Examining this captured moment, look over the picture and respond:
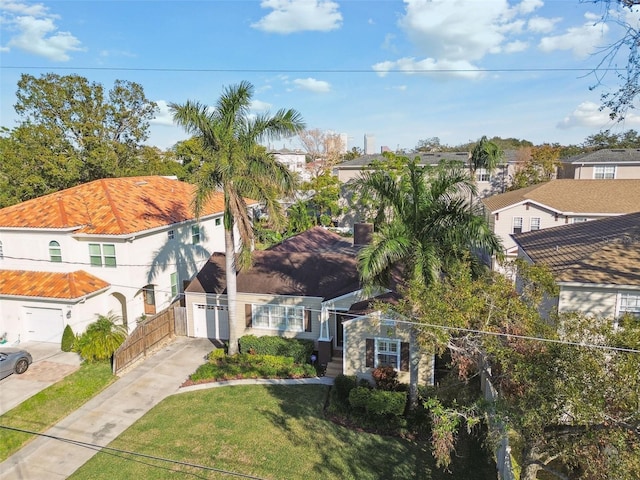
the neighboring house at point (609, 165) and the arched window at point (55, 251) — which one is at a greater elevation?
the neighboring house at point (609, 165)

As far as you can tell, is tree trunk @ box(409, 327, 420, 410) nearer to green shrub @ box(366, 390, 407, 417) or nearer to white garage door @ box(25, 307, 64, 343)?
green shrub @ box(366, 390, 407, 417)

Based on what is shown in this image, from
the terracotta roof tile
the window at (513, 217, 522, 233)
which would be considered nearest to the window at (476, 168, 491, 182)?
the window at (513, 217, 522, 233)

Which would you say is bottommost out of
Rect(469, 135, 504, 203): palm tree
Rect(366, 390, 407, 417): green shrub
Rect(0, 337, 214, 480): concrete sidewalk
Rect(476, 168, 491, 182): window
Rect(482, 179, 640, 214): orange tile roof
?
Rect(0, 337, 214, 480): concrete sidewalk

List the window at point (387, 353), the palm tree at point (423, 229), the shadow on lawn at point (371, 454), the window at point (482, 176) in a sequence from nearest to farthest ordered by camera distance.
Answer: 1. the shadow on lawn at point (371, 454)
2. the palm tree at point (423, 229)
3. the window at point (387, 353)
4. the window at point (482, 176)

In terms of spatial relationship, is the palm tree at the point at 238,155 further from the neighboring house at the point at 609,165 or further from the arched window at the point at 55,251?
the neighboring house at the point at 609,165

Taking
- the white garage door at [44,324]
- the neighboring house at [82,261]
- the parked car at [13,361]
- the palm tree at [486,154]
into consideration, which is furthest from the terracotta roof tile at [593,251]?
the white garage door at [44,324]

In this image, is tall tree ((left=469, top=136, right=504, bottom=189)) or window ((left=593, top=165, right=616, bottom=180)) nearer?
tall tree ((left=469, top=136, right=504, bottom=189))

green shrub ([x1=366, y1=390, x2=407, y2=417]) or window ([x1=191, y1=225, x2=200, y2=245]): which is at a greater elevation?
window ([x1=191, y1=225, x2=200, y2=245])

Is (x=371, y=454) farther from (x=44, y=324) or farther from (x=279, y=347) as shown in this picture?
(x=44, y=324)
